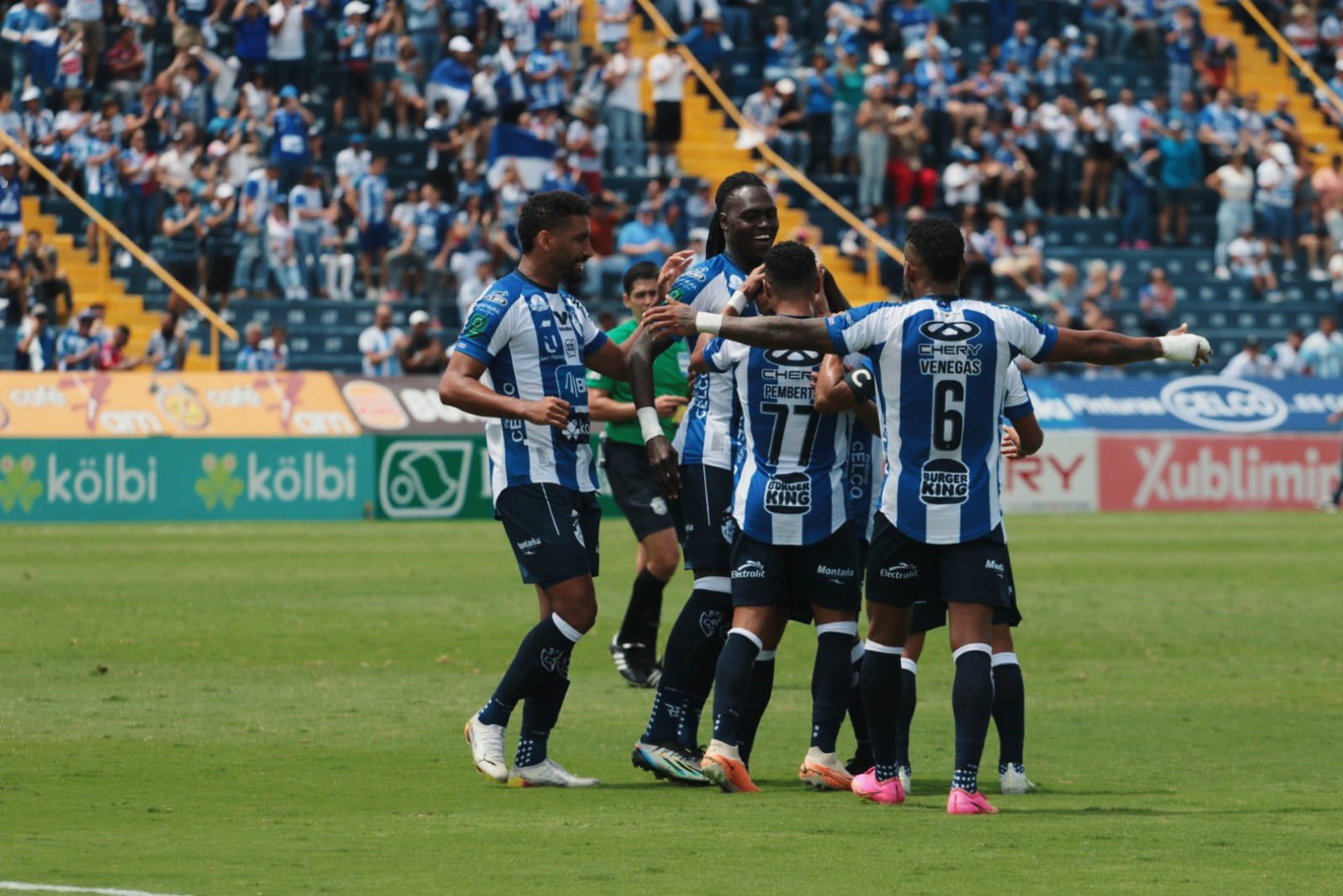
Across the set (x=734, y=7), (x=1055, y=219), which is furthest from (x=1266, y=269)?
(x=734, y=7)

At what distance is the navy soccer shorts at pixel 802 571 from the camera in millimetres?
9055

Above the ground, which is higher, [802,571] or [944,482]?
[944,482]

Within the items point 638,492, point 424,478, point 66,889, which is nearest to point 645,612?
point 638,492

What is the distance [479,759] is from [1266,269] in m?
31.5

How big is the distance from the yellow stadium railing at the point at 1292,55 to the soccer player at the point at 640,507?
105ft

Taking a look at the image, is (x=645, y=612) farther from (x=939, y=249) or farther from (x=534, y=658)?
(x=939, y=249)

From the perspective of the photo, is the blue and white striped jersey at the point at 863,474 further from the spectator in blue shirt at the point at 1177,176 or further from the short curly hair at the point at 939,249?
the spectator in blue shirt at the point at 1177,176

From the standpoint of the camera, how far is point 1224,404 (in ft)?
108

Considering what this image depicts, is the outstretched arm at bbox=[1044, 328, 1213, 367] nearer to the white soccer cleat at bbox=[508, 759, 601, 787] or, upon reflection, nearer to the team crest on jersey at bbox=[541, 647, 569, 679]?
the team crest on jersey at bbox=[541, 647, 569, 679]

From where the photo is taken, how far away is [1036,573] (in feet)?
69.4

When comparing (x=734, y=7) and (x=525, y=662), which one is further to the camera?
(x=734, y=7)

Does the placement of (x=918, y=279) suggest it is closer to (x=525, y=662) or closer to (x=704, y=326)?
(x=704, y=326)

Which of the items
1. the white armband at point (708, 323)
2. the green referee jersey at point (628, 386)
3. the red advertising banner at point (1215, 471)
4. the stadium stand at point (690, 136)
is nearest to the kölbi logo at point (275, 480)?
the stadium stand at point (690, 136)

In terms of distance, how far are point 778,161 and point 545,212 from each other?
28070 mm
